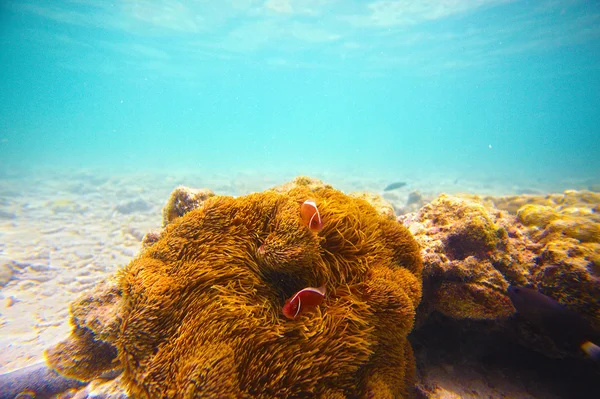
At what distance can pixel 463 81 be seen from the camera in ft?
181

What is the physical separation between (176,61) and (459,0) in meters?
39.0

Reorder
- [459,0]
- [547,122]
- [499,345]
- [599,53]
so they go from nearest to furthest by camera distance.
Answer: [499,345] → [459,0] → [599,53] → [547,122]

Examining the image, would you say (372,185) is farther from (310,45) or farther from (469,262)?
(469,262)

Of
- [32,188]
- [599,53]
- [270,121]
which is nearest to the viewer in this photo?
[32,188]

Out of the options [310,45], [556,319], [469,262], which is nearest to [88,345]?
[469,262]

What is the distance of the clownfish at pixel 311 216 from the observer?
196 cm

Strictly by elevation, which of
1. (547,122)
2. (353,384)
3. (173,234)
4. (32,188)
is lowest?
(32,188)

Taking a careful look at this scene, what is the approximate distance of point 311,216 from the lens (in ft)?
6.57

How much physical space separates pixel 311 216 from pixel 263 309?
2.41 feet

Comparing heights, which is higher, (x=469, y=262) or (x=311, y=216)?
(x=311, y=216)

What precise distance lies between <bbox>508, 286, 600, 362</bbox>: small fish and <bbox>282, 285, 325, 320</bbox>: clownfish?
1.91m

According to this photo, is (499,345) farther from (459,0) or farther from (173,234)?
(459,0)

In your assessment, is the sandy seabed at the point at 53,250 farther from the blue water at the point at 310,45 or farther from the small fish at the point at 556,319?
the blue water at the point at 310,45

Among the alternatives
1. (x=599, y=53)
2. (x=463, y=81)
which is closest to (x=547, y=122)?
(x=463, y=81)
